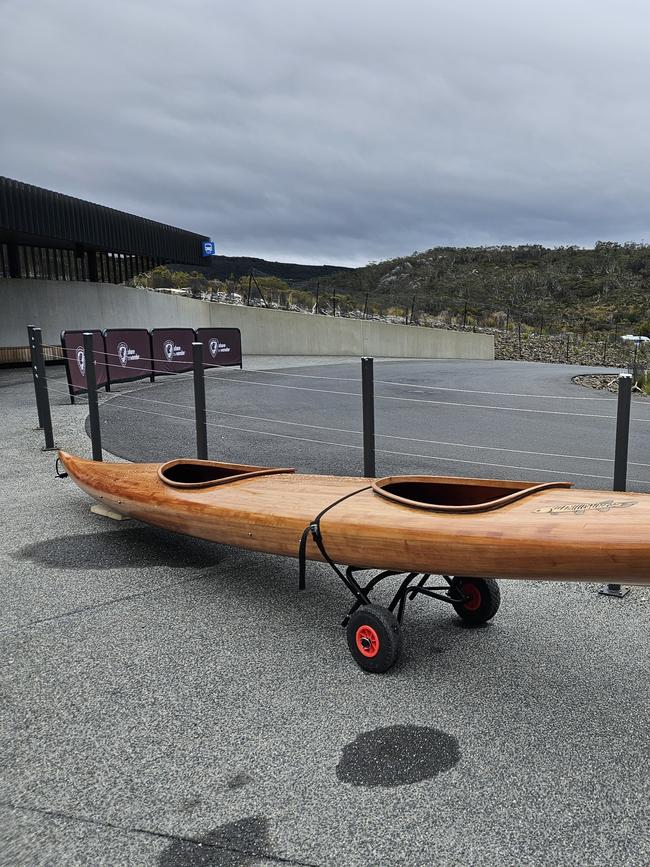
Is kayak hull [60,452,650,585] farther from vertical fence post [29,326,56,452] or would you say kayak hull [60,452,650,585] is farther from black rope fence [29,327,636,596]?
vertical fence post [29,326,56,452]

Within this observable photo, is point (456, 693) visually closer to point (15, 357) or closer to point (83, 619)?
point (83, 619)

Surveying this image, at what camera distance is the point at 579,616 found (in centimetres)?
372

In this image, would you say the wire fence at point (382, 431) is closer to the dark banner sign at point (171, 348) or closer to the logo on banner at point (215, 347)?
the dark banner sign at point (171, 348)

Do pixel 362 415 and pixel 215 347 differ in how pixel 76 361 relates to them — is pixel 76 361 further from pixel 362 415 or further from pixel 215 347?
pixel 362 415

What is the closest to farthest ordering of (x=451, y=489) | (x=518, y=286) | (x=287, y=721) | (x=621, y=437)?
1. (x=287, y=721)
2. (x=451, y=489)
3. (x=621, y=437)
4. (x=518, y=286)

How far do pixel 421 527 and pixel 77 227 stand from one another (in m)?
19.9

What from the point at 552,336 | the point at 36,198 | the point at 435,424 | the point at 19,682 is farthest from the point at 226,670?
the point at 552,336

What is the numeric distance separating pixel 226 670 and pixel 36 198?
1828cm

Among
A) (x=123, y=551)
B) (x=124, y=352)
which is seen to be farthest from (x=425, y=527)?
(x=124, y=352)

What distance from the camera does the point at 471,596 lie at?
3.60 meters

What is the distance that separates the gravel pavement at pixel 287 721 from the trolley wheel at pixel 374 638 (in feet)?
0.25

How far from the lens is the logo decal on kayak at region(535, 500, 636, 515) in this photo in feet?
9.28

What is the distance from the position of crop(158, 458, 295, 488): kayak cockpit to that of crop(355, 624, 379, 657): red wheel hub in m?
1.54

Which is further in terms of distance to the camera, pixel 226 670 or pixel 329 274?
pixel 329 274
